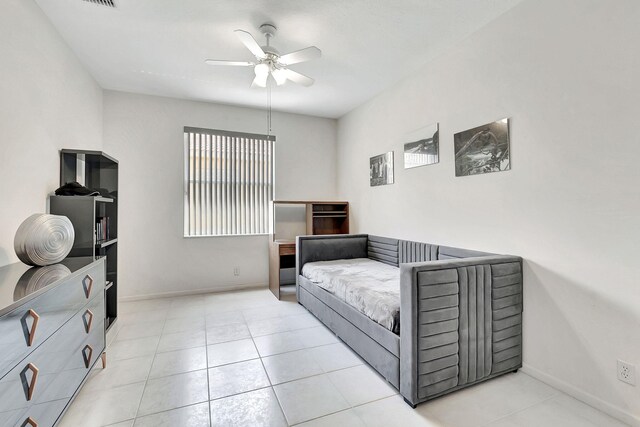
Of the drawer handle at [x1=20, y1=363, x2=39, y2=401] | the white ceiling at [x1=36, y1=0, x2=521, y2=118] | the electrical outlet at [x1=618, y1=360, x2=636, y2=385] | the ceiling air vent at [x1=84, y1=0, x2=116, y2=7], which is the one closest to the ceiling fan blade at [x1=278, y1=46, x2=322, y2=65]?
the white ceiling at [x1=36, y1=0, x2=521, y2=118]

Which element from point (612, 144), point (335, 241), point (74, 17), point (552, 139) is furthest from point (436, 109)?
point (74, 17)

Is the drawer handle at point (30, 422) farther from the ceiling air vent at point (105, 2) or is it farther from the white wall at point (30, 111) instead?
the ceiling air vent at point (105, 2)

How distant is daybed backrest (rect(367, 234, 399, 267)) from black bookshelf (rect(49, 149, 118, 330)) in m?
3.06

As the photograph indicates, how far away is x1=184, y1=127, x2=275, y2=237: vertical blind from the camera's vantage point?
4238 mm

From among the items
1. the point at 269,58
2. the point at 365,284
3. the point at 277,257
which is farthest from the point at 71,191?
the point at 365,284

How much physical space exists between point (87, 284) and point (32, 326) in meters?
0.74

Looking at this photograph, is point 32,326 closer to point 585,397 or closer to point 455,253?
point 455,253

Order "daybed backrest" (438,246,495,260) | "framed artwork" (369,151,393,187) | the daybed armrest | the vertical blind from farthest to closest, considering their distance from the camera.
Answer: the vertical blind < "framed artwork" (369,151,393,187) < "daybed backrest" (438,246,495,260) < the daybed armrest

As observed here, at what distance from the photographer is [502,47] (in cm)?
233

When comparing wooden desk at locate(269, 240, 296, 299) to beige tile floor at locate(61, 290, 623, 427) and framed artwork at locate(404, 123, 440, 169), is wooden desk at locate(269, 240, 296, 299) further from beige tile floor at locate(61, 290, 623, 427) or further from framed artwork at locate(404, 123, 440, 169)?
framed artwork at locate(404, 123, 440, 169)

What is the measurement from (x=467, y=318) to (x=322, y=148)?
376cm

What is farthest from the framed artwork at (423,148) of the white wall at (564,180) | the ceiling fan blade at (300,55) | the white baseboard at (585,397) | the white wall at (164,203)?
the white wall at (164,203)

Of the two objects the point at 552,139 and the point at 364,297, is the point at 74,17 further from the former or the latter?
the point at 552,139

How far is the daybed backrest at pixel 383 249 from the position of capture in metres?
3.55
